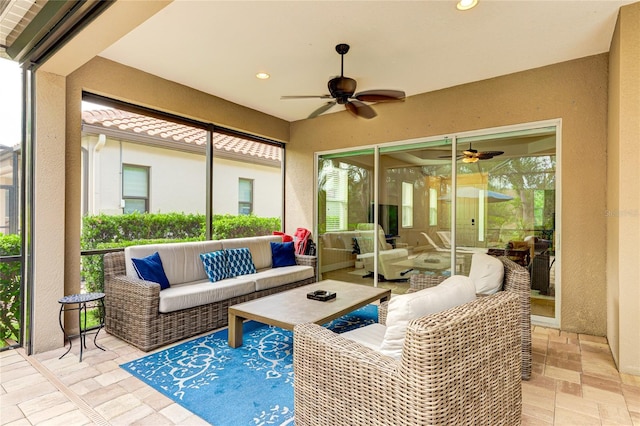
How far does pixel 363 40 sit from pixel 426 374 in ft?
9.87

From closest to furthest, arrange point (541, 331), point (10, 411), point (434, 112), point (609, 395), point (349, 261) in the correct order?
point (10, 411), point (609, 395), point (541, 331), point (434, 112), point (349, 261)

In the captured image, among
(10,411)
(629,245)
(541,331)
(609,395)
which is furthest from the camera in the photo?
(541,331)

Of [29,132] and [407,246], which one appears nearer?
[29,132]

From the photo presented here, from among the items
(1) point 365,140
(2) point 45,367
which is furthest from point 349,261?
(2) point 45,367

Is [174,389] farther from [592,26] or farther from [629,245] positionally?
[592,26]

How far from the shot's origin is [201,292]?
138 inches

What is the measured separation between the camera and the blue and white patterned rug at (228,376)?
217cm

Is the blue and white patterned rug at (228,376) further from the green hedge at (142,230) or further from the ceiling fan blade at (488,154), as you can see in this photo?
the ceiling fan blade at (488,154)

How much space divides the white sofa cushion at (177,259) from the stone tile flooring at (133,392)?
0.85 meters

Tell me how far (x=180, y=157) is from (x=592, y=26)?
15.9 ft

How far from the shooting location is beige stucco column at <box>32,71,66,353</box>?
3.07m

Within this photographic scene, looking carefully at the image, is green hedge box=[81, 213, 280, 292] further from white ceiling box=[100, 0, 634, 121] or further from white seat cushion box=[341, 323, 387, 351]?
white seat cushion box=[341, 323, 387, 351]

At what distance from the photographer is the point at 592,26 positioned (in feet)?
9.91

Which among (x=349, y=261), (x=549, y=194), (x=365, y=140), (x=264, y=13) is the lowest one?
(x=349, y=261)
